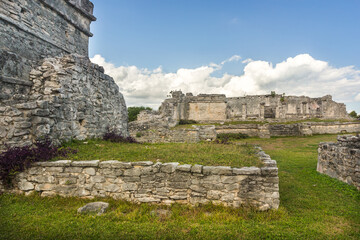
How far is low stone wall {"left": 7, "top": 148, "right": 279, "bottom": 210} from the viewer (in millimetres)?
4348

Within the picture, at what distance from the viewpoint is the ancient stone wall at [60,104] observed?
219 inches

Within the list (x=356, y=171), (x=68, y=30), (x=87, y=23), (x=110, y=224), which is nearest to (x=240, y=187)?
(x=110, y=224)

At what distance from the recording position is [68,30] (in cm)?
1146

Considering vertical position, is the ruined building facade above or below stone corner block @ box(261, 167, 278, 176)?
above

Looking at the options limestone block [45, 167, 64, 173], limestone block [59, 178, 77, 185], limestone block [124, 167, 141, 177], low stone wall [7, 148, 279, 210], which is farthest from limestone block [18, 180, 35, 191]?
limestone block [124, 167, 141, 177]

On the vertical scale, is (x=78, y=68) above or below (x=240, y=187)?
above

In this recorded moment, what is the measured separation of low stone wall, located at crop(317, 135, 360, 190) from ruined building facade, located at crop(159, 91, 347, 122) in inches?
825

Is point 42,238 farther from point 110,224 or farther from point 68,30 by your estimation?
point 68,30

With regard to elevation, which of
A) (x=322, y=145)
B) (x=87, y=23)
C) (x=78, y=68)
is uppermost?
(x=87, y=23)

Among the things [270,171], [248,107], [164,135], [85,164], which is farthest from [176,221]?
[248,107]

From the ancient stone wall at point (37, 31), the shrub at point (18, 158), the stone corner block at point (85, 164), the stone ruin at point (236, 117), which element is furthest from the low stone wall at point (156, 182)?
the stone ruin at point (236, 117)

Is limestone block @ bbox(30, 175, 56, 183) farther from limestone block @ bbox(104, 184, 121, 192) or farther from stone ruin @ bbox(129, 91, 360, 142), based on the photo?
stone ruin @ bbox(129, 91, 360, 142)

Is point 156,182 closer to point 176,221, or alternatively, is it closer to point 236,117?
point 176,221

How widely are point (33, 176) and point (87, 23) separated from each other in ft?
37.3
